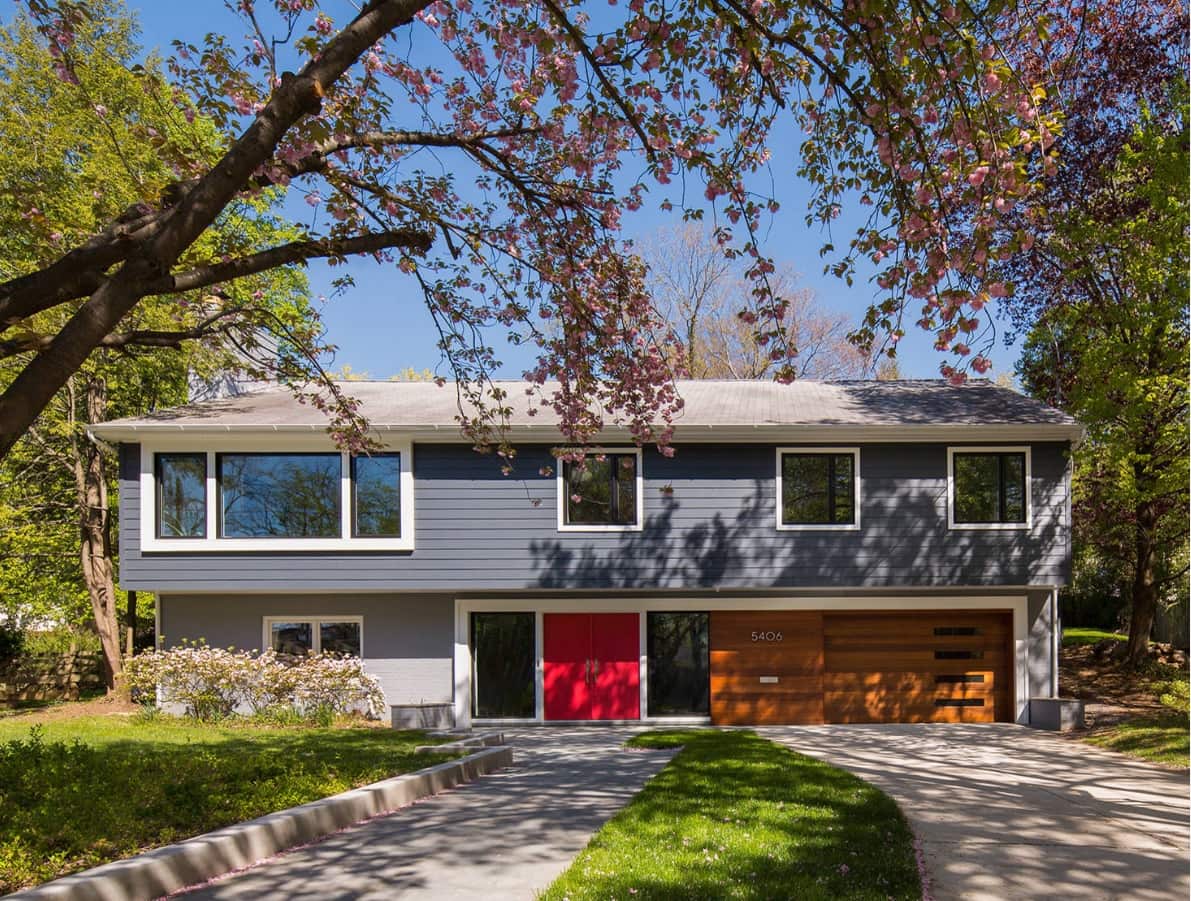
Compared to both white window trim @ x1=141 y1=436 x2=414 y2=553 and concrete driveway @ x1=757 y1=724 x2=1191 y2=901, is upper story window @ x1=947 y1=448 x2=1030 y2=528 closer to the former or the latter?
concrete driveway @ x1=757 y1=724 x2=1191 y2=901

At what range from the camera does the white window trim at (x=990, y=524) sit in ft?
48.0

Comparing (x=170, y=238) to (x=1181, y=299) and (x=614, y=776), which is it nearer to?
(x=614, y=776)

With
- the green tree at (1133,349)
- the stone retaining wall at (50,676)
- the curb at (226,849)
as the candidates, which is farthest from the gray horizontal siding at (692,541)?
the curb at (226,849)

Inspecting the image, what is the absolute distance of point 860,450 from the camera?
588 inches

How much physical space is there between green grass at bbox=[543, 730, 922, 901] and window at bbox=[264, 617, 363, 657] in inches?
332

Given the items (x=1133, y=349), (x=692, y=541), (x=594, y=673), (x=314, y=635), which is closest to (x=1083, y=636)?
(x=1133, y=349)

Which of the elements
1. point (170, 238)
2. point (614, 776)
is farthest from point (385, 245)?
point (614, 776)

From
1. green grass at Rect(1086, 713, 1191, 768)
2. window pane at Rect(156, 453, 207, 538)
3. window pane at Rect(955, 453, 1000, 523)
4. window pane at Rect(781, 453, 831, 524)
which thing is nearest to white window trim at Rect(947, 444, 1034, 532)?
window pane at Rect(955, 453, 1000, 523)

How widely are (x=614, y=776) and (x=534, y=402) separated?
27.6ft

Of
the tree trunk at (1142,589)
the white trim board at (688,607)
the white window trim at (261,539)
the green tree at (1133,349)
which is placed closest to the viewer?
the green tree at (1133,349)

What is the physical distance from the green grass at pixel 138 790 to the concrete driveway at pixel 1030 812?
16.0 feet

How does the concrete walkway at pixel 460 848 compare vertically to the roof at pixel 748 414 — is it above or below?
below

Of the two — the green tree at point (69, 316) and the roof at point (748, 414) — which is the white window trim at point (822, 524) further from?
the green tree at point (69, 316)

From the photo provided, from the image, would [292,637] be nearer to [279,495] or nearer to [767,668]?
[279,495]
